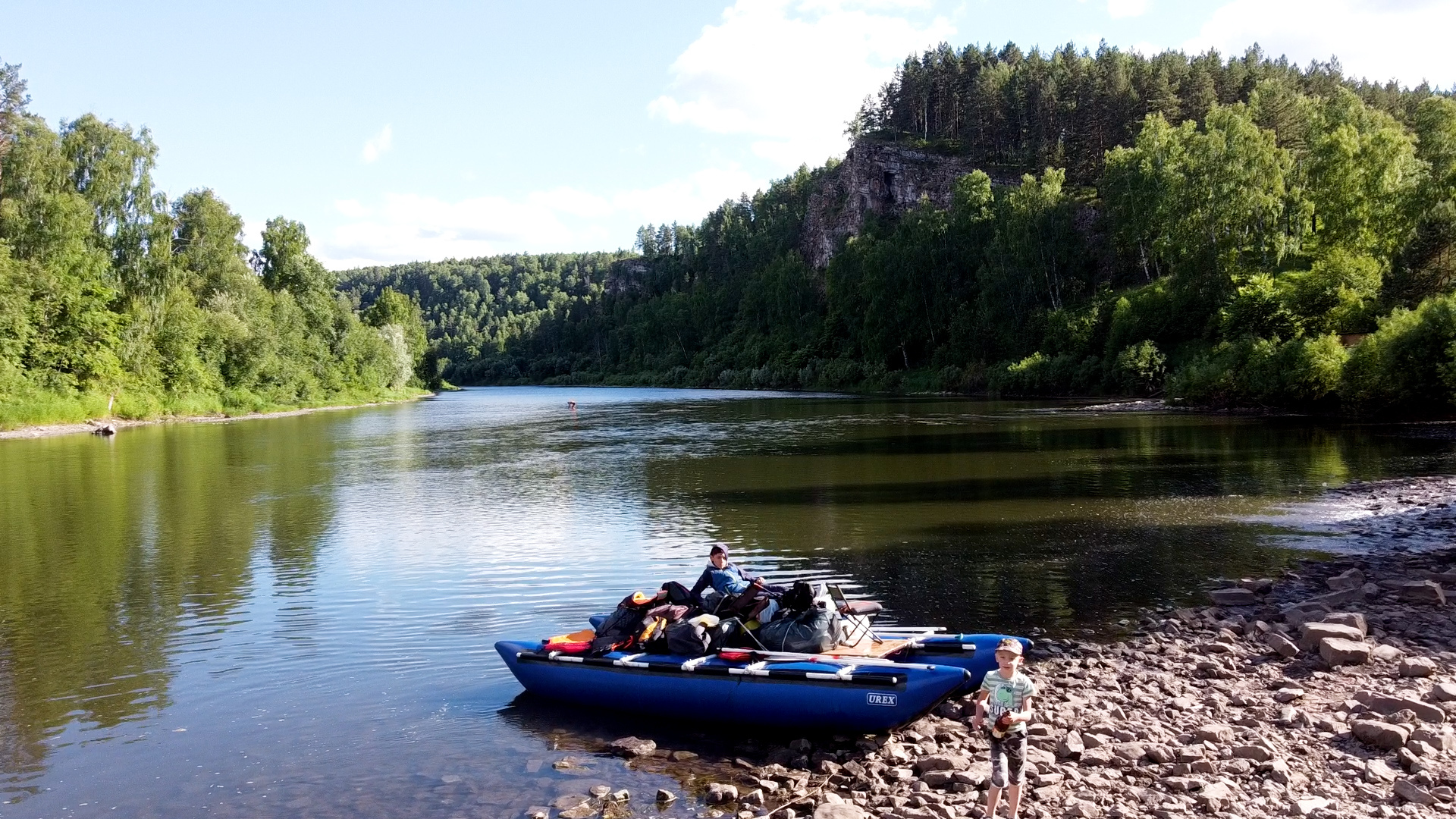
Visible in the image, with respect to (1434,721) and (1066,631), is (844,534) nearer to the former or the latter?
(1066,631)

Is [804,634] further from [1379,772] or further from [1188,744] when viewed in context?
[1379,772]

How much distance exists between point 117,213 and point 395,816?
82384mm

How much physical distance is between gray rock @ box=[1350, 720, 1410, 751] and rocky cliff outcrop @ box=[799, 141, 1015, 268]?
12518 cm

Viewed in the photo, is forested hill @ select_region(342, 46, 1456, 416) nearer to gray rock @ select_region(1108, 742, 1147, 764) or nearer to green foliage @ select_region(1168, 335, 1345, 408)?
green foliage @ select_region(1168, 335, 1345, 408)

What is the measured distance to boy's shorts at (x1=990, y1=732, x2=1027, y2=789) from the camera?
28.2 ft

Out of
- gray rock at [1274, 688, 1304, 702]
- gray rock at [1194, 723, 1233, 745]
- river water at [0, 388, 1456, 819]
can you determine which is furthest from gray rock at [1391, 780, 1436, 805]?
river water at [0, 388, 1456, 819]

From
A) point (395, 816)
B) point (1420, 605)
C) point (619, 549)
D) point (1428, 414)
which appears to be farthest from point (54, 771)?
point (1428, 414)

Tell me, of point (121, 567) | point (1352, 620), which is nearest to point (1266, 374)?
point (1352, 620)

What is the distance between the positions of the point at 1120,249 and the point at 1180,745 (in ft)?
313

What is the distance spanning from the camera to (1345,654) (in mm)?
12023

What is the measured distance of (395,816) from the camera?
9.55 meters

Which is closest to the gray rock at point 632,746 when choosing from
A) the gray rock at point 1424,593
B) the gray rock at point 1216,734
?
the gray rock at point 1216,734

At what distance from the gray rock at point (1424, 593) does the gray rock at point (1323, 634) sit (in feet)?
9.38

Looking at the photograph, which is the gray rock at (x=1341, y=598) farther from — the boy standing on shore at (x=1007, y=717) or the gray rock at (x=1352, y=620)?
the boy standing on shore at (x=1007, y=717)
